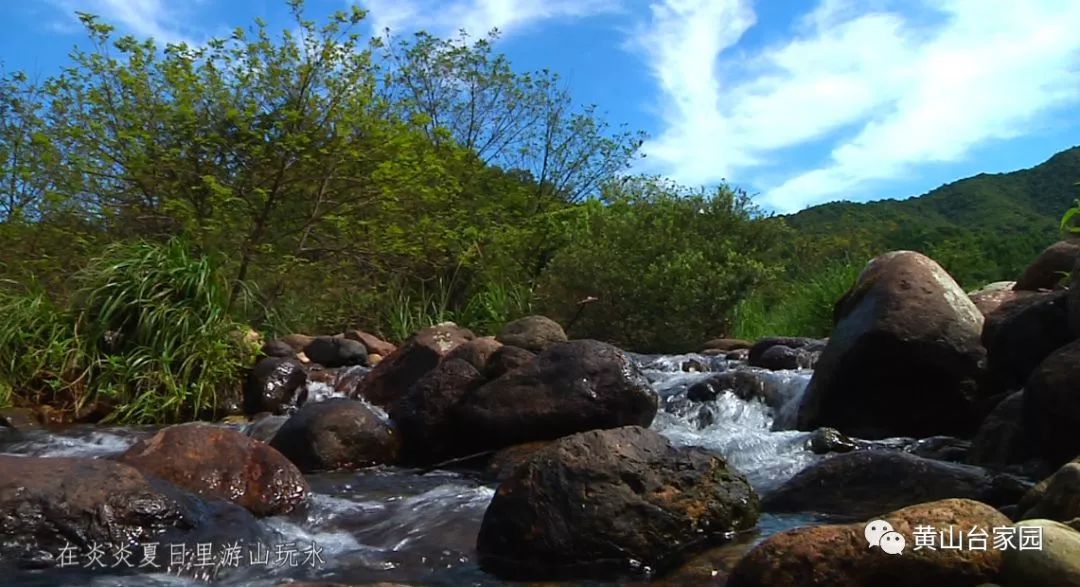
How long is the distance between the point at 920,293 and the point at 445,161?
37.2 feet

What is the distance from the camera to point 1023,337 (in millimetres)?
7266

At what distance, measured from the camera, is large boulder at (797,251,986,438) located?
776 centimetres

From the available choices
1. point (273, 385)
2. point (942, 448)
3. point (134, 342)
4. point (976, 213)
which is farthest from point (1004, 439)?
point (976, 213)

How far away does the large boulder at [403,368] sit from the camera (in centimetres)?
998

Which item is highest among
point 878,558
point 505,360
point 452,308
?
point 452,308

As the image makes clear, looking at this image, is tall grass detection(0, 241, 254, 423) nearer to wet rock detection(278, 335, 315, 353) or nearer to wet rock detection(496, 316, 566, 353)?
wet rock detection(278, 335, 315, 353)

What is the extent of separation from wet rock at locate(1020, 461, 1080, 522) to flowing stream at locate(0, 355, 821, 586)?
49.2 inches

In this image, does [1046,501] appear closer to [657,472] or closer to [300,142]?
[657,472]

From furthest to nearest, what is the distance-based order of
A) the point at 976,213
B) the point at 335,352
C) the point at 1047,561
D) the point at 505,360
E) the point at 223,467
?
the point at 976,213
the point at 335,352
the point at 505,360
the point at 223,467
the point at 1047,561

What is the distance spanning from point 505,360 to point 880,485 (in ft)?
11.2

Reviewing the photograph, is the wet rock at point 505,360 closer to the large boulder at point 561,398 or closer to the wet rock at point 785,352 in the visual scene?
the large boulder at point 561,398

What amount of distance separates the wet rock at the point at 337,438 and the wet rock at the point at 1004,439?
4104mm

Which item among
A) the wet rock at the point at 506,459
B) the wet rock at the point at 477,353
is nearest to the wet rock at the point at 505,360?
the wet rock at the point at 477,353

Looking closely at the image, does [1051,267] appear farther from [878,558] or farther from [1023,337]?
[878,558]
